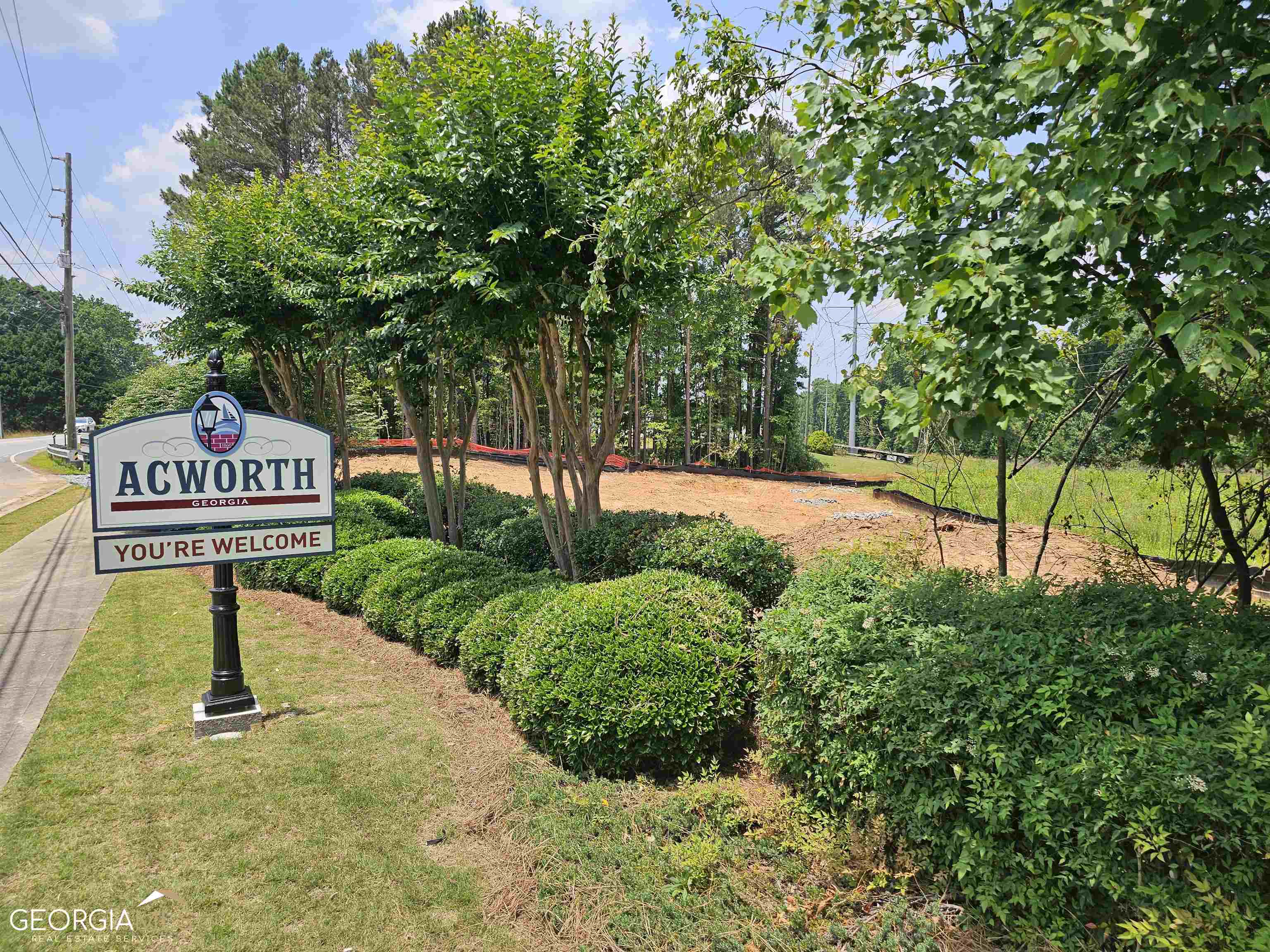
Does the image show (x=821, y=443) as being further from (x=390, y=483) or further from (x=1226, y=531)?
(x=1226, y=531)

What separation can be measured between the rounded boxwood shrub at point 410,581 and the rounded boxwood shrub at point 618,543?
73 centimetres

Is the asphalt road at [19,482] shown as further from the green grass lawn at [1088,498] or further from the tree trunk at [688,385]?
the green grass lawn at [1088,498]

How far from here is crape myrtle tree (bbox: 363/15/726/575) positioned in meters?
5.09

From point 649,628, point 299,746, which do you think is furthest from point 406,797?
point 649,628

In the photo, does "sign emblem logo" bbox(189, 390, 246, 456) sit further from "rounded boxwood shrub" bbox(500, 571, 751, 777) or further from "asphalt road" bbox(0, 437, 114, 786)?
"rounded boxwood shrub" bbox(500, 571, 751, 777)

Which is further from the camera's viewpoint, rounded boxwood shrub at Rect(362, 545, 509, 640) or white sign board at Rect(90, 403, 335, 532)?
rounded boxwood shrub at Rect(362, 545, 509, 640)

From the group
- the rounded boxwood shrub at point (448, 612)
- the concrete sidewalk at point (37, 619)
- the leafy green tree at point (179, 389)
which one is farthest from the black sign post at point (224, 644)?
the leafy green tree at point (179, 389)

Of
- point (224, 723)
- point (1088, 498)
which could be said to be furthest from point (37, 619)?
point (1088, 498)

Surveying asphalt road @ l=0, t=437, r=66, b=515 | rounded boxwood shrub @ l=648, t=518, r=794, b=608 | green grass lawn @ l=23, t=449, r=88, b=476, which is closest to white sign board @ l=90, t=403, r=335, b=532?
rounded boxwood shrub @ l=648, t=518, r=794, b=608

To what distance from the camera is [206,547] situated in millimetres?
4273

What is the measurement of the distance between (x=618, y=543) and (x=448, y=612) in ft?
5.03

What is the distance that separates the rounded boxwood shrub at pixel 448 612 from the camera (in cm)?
527

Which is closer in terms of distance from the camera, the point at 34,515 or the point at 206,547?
the point at 206,547

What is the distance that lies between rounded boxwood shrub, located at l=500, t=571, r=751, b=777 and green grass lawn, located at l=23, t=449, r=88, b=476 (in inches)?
875
